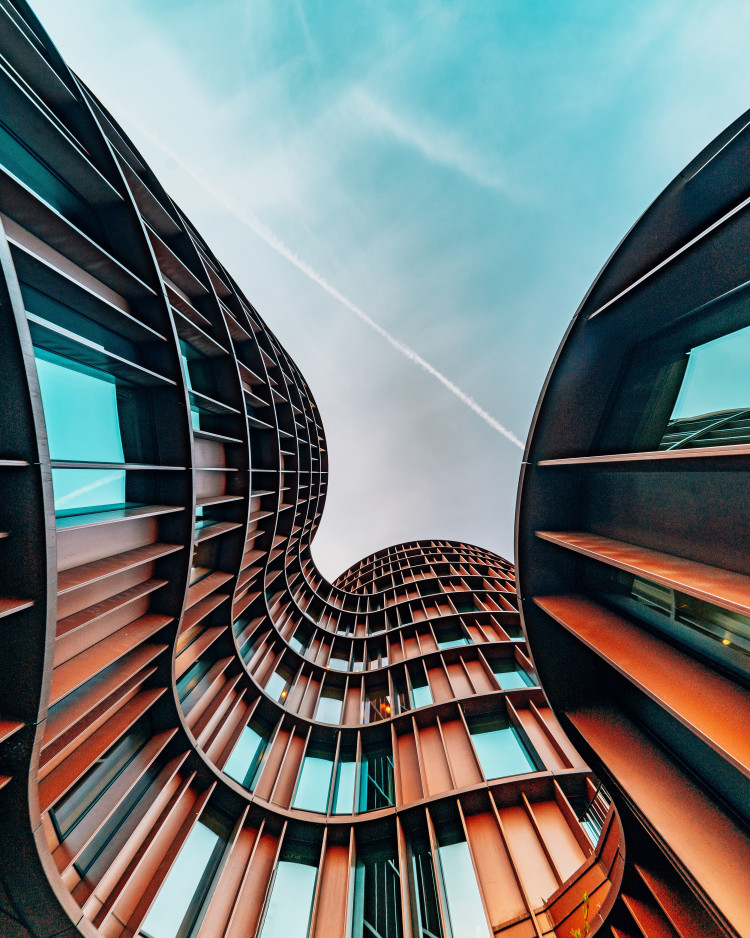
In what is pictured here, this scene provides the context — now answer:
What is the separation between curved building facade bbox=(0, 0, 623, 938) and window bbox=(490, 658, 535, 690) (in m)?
0.14

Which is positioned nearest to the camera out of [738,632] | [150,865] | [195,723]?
[738,632]

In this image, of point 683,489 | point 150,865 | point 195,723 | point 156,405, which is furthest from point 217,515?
point 683,489

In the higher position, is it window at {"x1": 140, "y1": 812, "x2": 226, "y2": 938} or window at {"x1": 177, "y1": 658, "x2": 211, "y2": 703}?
window at {"x1": 177, "y1": 658, "x2": 211, "y2": 703}

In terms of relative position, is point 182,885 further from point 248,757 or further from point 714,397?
point 714,397

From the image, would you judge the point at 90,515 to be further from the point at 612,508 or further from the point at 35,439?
the point at 612,508

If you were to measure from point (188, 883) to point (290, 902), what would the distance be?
2.98m

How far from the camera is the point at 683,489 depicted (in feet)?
17.1

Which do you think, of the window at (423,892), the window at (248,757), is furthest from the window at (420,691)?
the window at (248,757)

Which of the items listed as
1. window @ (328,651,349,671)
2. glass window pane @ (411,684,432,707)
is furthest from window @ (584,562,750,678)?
window @ (328,651,349,671)

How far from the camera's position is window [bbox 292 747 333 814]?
430 inches

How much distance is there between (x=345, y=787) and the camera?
1158cm

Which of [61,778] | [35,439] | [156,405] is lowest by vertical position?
[61,778]

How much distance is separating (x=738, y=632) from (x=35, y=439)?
9945mm

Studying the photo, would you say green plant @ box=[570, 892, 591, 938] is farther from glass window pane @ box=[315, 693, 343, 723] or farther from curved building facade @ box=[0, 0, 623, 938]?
glass window pane @ box=[315, 693, 343, 723]
